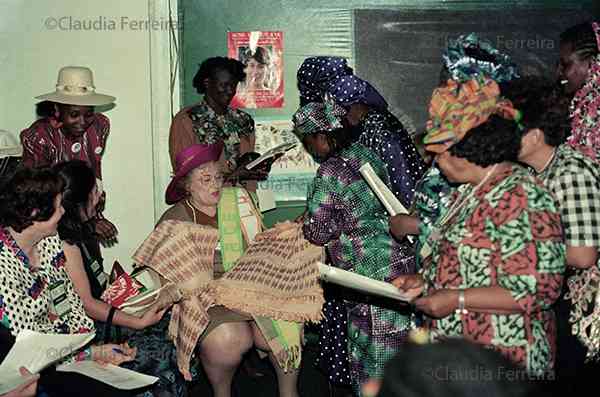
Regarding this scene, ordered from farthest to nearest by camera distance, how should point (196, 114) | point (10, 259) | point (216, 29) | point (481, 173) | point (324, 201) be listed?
point (216, 29), point (196, 114), point (324, 201), point (10, 259), point (481, 173)

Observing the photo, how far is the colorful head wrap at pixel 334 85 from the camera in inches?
188

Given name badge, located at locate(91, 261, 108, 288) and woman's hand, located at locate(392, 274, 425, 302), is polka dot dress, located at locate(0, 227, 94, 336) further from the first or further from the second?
woman's hand, located at locate(392, 274, 425, 302)

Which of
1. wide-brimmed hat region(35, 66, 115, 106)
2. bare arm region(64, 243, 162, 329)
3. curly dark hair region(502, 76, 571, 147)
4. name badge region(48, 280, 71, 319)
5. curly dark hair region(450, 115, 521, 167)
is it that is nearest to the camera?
curly dark hair region(450, 115, 521, 167)

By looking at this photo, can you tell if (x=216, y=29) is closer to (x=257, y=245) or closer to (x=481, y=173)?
(x=257, y=245)

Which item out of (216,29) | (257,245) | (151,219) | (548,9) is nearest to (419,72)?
(548,9)

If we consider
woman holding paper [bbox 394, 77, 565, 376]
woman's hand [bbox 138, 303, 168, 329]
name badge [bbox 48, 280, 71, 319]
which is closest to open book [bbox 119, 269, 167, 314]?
woman's hand [bbox 138, 303, 168, 329]

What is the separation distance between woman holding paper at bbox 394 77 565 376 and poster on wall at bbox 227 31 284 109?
383cm

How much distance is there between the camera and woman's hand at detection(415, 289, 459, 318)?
3039mm

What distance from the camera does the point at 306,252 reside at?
190 inches

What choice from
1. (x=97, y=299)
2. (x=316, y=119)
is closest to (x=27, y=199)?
(x=97, y=299)

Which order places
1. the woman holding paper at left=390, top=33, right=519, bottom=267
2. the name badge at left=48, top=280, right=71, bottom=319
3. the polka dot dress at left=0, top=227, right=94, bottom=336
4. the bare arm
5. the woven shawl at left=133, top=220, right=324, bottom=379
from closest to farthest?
1. the woman holding paper at left=390, top=33, right=519, bottom=267
2. the polka dot dress at left=0, top=227, right=94, bottom=336
3. the name badge at left=48, top=280, right=71, bottom=319
4. the bare arm
5. the woven shawl at left=133, top=220, right=324, bottom=379

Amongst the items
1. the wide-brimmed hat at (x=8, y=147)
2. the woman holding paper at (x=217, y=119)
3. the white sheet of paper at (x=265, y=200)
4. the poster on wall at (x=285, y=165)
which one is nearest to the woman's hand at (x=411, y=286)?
the white sheet of paper at (x=265, y=200)

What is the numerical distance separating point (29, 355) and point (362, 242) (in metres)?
1.79

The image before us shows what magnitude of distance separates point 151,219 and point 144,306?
238 cm
